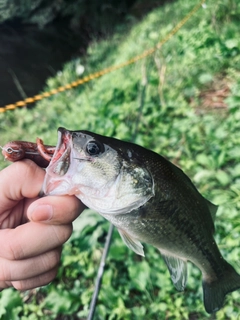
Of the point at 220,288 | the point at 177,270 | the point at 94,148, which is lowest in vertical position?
the point at 220,288

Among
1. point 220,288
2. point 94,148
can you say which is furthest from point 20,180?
point 220,288

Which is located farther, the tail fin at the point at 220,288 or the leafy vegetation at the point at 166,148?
the leafy vegetation at the point at 166,148

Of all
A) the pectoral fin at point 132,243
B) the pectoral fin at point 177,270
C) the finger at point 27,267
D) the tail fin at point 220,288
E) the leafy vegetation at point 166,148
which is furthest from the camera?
the leafy vegetation at point 166,148

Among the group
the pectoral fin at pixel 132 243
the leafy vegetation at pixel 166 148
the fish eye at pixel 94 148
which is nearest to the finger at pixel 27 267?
the pectoral fin at pixel 132 243

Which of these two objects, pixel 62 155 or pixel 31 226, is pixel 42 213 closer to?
pixel 31 226

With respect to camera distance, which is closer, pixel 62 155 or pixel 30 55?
pixel 62 155

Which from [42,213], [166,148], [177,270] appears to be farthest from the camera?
[166,148]

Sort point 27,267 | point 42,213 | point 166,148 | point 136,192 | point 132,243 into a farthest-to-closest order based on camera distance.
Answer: point 166,148, point 132,243, point 136,192, point 27,267, point 42,213

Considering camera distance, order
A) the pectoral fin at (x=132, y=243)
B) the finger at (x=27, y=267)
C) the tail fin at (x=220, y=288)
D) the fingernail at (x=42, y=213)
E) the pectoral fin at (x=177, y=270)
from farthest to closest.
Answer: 1. the tail fin at (x=220, y=288)
2. the pectoral fin at (x=177, y=270)
3. the pectoral fin at (x=132, y=243)
4. the finger at (x=27, y=267)
5. the fingernail at (x=42, y=213)

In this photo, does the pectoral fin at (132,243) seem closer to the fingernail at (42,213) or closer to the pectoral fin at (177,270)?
the pectoral fin at (177,270)
